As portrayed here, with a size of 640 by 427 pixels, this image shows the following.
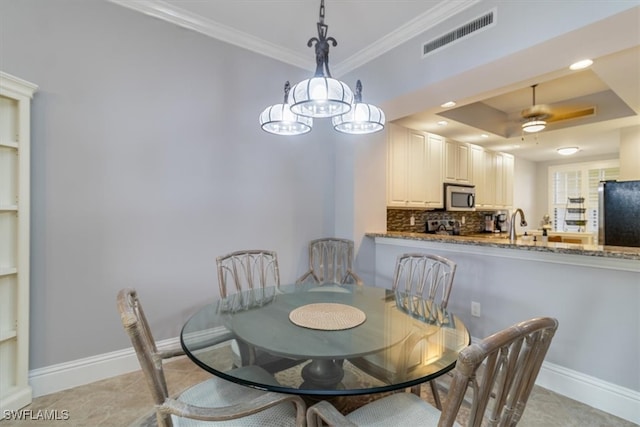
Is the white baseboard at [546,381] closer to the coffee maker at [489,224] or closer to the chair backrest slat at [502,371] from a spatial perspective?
the chair backrest slat at [502,371]

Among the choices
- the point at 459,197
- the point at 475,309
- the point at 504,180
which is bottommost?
the point at 475,309

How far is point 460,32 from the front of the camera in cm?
224

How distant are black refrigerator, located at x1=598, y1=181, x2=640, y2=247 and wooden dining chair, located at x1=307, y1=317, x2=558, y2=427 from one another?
8.98ft

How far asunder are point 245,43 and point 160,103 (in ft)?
3.23

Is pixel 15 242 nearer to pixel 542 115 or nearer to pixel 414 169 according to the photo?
pixel 414 169

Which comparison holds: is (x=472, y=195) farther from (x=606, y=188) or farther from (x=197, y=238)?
(x=197, y=238)

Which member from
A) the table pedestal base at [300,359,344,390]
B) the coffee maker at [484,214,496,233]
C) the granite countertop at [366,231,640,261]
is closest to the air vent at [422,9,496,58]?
the granite countertop at [366,231,640,261]

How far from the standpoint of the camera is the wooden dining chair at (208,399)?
99 centimetres

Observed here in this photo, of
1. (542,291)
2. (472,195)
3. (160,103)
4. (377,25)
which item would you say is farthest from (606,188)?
(160,103)

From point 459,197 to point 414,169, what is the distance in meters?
1.15

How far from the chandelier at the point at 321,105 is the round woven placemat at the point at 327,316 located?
108cm

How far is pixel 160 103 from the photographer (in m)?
2.44

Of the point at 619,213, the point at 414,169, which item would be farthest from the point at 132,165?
the point at 619,213

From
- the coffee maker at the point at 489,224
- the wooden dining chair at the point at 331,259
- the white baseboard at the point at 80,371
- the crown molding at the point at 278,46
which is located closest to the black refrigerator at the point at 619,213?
the crown molding at the point at 278,46
